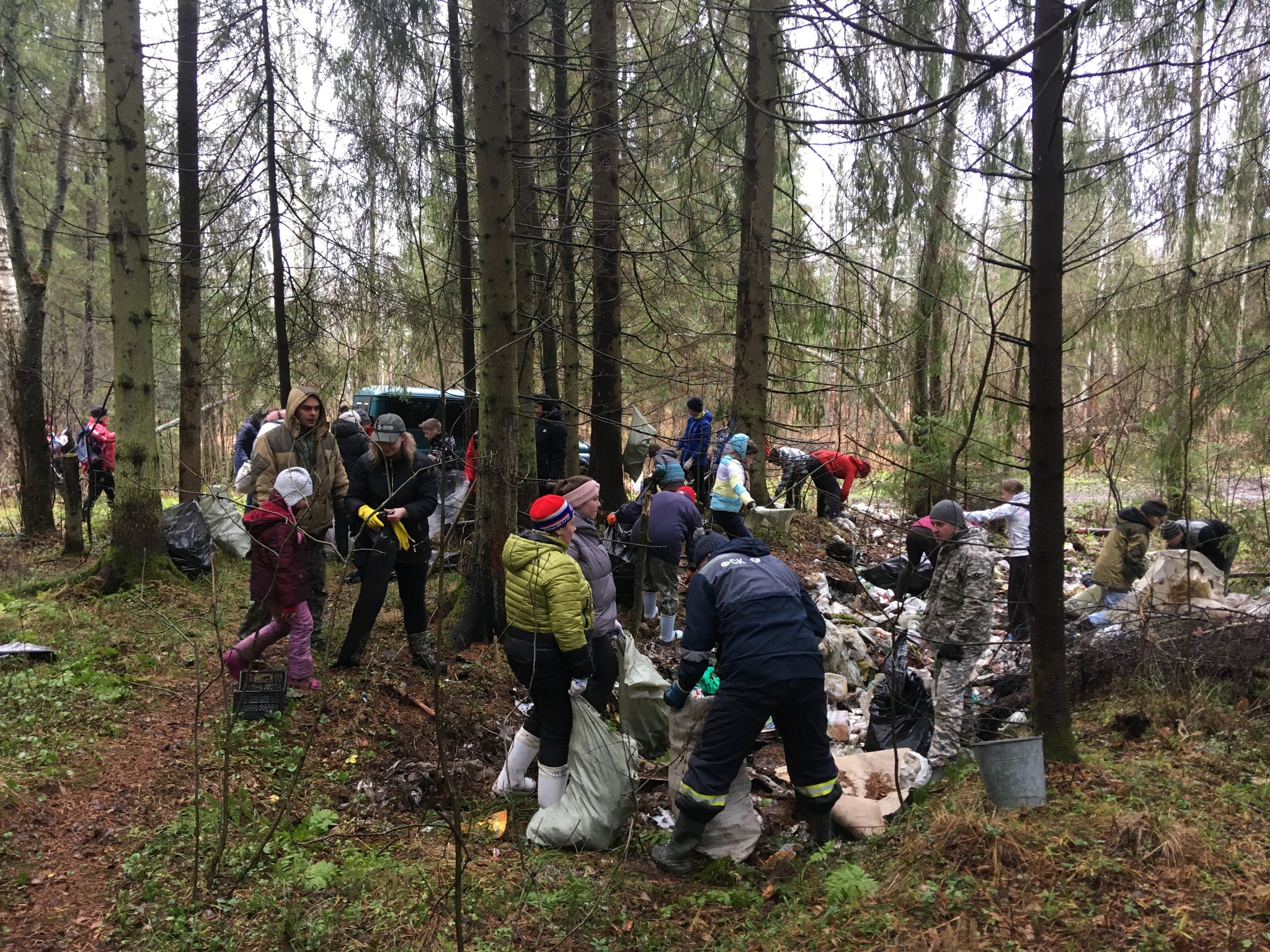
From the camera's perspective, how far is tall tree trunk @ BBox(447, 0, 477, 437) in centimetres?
864

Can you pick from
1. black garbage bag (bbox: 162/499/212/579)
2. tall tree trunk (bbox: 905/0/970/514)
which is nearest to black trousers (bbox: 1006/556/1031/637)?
tall tree trunk (bbox: 905/0/970/514)

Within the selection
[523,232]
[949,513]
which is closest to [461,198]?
[523,232]

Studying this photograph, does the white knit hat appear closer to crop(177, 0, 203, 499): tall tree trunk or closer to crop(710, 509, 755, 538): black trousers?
crop(710, 509, 755, 538): black trousers

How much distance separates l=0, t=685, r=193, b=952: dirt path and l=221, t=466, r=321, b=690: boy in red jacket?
2.03 ft

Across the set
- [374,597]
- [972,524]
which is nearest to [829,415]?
[972,524]

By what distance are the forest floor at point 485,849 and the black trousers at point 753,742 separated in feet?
1.19

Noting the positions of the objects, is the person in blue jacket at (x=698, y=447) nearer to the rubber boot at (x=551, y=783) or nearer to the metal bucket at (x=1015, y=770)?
the rubber boot at (x=551, y=783)

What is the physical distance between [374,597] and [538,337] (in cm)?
586

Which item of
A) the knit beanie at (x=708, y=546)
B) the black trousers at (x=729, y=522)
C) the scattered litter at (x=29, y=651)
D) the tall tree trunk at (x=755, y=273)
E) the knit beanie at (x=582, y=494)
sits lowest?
the scattered litter at (x=29, y=651)

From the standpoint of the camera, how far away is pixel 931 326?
10.5 metres

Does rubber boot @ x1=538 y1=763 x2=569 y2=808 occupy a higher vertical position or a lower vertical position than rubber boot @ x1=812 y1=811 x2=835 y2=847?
higher

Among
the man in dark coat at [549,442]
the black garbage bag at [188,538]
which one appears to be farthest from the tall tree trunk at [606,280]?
the black garbage bag at [188,538]

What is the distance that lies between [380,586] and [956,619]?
3.97 meters

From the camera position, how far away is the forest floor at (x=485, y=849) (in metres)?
3.12
